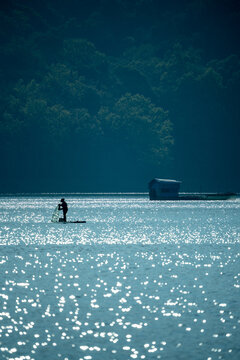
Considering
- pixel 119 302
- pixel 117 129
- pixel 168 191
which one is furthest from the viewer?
pixel 117 129

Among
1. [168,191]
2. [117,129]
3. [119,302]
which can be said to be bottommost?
[119,302]

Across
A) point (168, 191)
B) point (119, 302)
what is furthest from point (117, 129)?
point (119, 302)

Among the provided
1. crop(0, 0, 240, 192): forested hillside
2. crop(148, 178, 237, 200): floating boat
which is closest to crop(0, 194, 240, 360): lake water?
crop(148, 178, 237, 200): floating boat

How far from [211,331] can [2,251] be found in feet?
69.0

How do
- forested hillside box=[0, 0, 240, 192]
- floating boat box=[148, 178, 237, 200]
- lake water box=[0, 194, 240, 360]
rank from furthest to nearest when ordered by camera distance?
forested hillside box=[0, 0, 240, 192] < floating boat box=[148, 178, 237, 200] < lake water box=[0, 194, 240, 360]

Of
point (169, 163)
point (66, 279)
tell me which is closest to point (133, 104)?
point (169, 163)

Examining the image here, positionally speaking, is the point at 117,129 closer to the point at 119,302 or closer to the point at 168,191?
the point at 168,191

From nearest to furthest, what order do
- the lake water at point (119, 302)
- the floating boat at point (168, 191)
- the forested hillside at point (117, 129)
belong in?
the lake water at point (119, 302) < the floating boat at point (168, 191) < the forested hillside at point (117, 129)

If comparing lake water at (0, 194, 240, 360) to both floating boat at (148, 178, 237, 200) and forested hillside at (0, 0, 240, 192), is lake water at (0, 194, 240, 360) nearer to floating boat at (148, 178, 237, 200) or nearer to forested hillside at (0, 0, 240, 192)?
floating boat at (148, 178, 237, 200)

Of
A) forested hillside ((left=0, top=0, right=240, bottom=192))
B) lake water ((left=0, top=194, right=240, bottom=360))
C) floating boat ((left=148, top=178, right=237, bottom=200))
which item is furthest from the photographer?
forested hillside ((left=0, top=0, right=240, bottom=192))

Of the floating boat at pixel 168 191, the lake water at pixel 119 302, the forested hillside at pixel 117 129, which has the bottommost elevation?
the lake water at pixel 119 302

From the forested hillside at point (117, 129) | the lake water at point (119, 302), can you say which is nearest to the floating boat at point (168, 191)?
the forested hillside at point (117, 129)

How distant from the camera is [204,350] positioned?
598 inches

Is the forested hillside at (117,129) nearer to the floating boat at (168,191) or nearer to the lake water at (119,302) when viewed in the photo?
the floating boat at (168,191)
